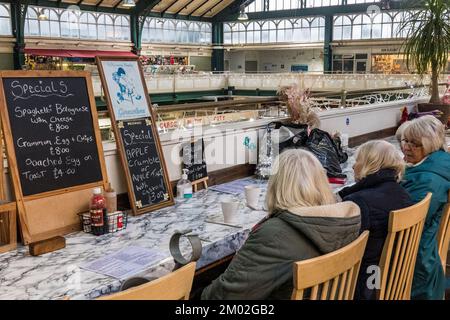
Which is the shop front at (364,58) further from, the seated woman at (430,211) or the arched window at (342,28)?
the seated woman at (430,211)

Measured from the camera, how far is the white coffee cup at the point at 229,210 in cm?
244

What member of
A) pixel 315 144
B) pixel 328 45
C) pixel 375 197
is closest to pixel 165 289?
pixel 375 197

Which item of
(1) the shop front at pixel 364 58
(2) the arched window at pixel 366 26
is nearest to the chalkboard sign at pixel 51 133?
(1) the shop front at pixel 364 58

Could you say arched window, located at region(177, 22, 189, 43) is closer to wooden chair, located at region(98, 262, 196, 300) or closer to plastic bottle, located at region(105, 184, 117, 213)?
plastic bottle, located at region(105, 184, 117, 213)

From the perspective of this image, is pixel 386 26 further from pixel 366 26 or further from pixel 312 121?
pixel 312 121

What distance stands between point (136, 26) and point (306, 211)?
2779cm

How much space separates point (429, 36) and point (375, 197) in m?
4.26

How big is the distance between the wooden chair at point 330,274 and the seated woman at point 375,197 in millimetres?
487

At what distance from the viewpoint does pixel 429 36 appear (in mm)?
5781

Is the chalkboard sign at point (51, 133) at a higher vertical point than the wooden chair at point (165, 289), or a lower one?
higher

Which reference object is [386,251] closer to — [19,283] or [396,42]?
[19,283]

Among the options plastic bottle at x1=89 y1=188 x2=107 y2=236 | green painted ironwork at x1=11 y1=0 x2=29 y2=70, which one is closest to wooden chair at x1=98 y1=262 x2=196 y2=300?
plastic bottle at x1=89 y1=188 x2=107 y2=236

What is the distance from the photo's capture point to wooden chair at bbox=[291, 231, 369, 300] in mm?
1382

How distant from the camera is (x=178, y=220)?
2.53 meters
